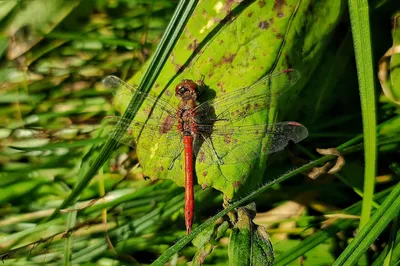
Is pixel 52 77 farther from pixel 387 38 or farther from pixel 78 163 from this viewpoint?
pixel 387 38

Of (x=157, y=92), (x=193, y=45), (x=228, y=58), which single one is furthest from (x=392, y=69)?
A: (x=157, y=92)

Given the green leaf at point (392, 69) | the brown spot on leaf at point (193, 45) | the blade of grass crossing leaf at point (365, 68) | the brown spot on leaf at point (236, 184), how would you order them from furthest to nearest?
the green leaf at point (392, 69) → the brown spot on leaf at point (193, 45) → the brown spot on leaf at point (236, 184) → the blade of grass crossing leaf at point (365, 68)

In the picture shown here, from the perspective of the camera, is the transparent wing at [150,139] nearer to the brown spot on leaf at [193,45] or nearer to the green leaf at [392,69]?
the brown spot on leaf at [193,45]

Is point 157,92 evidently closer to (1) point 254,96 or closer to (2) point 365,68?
(1) point 254,96

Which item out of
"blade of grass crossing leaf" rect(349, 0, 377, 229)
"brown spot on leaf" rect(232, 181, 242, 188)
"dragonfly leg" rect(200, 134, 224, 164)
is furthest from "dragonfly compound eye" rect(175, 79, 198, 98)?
"blade of grass crossing leaf" rect(349, 0, 377, 229)

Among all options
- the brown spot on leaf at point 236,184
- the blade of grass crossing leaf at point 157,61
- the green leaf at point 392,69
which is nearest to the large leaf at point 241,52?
the brown spot on leaf at point 236,184

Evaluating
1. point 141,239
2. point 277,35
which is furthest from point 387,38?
point 141,239
